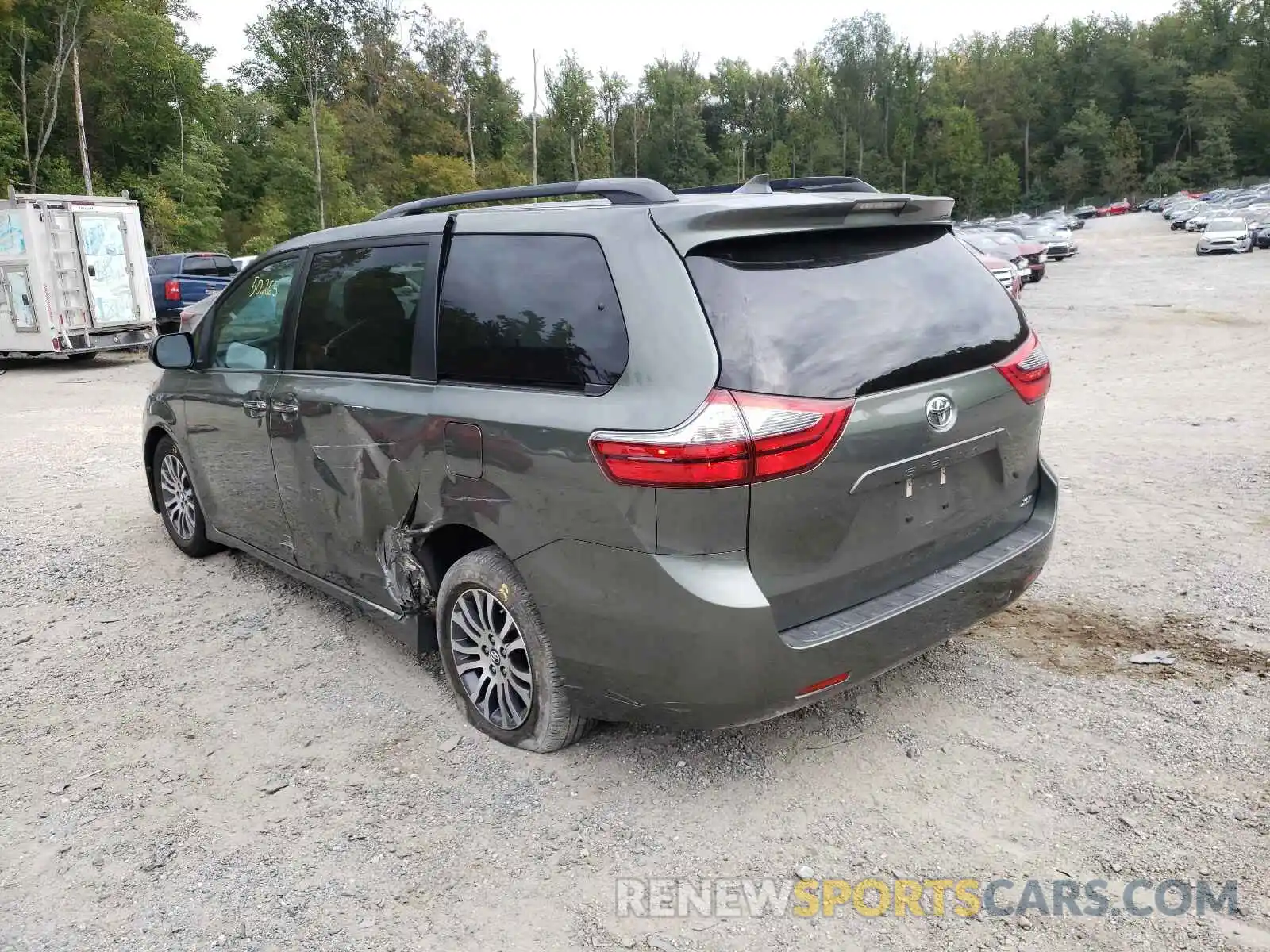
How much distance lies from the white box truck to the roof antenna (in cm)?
1449

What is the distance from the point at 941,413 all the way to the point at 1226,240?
39865mm

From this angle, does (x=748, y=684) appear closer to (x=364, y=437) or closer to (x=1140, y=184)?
(x=364, y=437)

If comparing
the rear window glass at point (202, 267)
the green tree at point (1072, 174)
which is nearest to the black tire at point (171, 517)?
the rear window glass at point (202, 267)

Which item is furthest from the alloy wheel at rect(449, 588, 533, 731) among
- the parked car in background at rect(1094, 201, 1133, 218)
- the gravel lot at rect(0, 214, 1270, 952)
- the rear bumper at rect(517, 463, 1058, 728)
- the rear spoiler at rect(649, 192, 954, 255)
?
the parked car in background at rect(1094, 201, 1133, 218)

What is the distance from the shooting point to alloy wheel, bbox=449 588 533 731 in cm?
330

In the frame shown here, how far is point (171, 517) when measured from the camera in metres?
5.70

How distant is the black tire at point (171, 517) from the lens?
17.7ft

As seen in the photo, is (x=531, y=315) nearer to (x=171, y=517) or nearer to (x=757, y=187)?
(x=757, y=187)

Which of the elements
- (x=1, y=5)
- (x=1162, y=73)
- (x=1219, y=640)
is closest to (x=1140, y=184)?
(x=1162, y=73)

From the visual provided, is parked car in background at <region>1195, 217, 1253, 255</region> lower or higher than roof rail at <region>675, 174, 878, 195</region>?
lower

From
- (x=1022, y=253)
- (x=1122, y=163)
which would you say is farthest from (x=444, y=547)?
(x=1122, y=163)

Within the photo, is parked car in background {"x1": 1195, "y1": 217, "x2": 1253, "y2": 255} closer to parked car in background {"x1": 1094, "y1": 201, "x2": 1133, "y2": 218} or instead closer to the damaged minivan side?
the damaged minivan side

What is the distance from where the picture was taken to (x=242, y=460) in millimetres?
4609

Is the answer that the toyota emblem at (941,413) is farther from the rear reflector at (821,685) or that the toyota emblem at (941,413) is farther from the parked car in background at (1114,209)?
the parked car in background at (1114,209)
